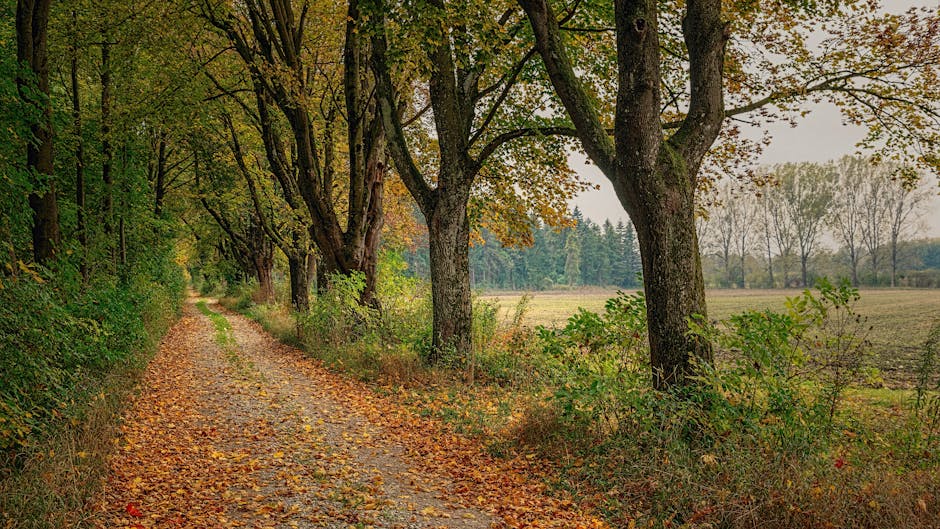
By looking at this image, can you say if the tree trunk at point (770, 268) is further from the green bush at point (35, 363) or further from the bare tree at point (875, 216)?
the green bush at point (35, 363)

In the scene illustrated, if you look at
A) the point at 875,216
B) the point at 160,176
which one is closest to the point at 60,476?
the point at 160,176

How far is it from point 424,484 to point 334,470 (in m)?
1.00

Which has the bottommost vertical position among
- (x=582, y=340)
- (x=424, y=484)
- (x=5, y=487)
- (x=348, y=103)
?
(x=424, y=484)

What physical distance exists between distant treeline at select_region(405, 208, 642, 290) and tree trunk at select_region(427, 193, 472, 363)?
66.3 metres

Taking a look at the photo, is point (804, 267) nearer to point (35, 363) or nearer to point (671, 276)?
point (671, 276)

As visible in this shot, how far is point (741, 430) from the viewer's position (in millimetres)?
4820

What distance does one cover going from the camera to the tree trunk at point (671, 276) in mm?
5613

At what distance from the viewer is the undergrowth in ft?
13.3

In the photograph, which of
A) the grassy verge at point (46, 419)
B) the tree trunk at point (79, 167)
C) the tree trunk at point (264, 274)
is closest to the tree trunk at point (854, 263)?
the tree trunk at point (264, 274)

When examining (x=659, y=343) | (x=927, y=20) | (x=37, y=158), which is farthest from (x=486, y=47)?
(x=37, y=158)

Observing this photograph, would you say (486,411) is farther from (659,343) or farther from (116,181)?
(116,181)

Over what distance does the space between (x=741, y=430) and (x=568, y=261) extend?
247ft

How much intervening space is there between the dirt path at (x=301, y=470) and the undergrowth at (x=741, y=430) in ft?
1.96

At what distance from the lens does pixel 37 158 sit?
781cm
